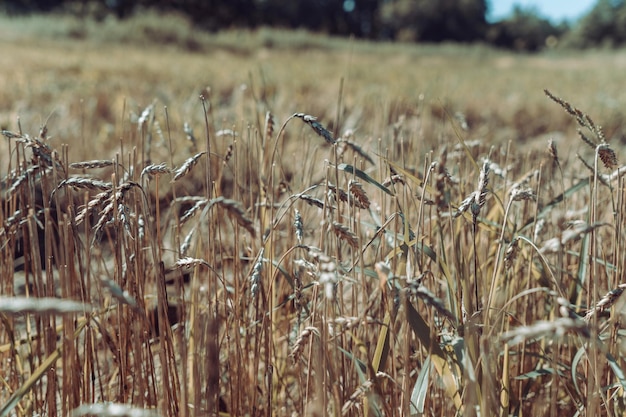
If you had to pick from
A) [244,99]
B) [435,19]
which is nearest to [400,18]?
[435,19]

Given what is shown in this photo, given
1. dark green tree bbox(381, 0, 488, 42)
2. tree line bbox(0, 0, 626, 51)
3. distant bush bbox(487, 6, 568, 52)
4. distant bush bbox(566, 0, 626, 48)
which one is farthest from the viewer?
distant bush bbox(566, 0, 626, 48)

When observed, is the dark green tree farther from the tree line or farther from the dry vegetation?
the dry vegetation

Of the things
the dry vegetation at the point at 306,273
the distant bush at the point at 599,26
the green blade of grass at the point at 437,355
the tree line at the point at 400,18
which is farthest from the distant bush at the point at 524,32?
the green blade of grass at the point at 437,355

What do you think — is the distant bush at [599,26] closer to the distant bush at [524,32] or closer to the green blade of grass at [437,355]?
the distant bush at [524,32]

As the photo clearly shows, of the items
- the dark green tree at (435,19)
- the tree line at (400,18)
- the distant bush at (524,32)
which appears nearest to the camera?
the tree line at (400,18)

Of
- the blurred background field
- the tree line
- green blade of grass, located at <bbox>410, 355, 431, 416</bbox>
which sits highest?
the tree line

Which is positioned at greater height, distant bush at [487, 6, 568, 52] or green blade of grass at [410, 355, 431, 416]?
distant bush at [487, 6, 568, 52]

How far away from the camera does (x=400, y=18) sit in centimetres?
2622

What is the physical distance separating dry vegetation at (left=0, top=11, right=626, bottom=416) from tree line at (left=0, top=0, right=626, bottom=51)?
38.6 feet

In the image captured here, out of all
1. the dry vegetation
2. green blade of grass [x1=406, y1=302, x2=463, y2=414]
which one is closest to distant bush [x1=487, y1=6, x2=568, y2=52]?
the dry vegetation

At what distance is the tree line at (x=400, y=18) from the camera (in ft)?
53.4

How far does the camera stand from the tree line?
16.3 m

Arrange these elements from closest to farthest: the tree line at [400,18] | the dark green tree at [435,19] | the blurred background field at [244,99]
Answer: the blurred background field at [244,99] → the tree line at [400,18] → the dark green tree at [435,19]

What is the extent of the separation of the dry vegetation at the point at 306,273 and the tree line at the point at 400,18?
11.8 meters
